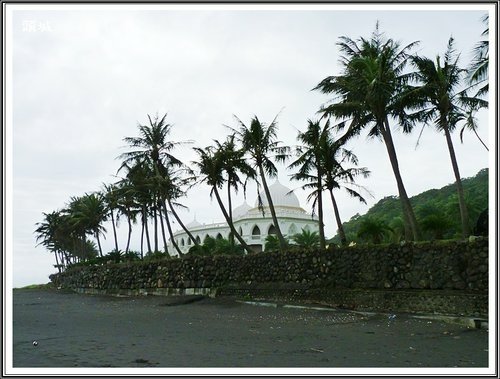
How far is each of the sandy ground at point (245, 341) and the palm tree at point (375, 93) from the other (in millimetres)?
6717

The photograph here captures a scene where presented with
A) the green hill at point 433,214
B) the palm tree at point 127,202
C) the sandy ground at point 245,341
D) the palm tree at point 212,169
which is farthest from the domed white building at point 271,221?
the sandy ground at point 245,341

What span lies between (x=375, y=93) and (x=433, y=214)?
8528 millimetres

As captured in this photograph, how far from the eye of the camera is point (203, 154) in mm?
26469

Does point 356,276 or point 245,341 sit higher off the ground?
point 356,276

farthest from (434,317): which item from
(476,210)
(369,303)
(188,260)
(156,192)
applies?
(156,192)

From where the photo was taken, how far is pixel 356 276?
716 inches

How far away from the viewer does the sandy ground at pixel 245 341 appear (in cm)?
796

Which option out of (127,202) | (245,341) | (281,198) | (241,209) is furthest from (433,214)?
(241,209)

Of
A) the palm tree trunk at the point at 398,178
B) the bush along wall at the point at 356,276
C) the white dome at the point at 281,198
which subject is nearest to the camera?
the bush along wall at the point at 356,276

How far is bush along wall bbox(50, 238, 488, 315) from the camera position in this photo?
1504cm

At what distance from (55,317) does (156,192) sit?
60.6 feet

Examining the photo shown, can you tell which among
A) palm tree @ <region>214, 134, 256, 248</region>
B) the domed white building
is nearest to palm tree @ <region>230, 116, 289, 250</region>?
palm tree @ <region>214, 134, 256, 248</region>

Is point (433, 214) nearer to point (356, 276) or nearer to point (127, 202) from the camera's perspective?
point (356, 276)

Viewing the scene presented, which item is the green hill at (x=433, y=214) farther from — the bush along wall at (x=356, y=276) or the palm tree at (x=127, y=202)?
the palm tree at (x=127, y=202)
